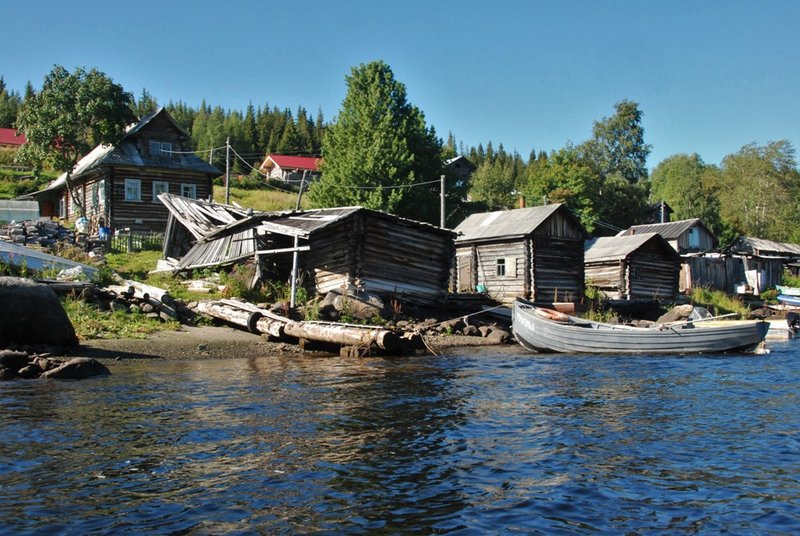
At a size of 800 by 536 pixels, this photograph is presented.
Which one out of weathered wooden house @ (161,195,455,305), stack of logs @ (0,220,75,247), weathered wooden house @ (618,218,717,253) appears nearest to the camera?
→ weathered wooden house @ (161,195,455,305)

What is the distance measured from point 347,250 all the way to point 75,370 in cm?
1267

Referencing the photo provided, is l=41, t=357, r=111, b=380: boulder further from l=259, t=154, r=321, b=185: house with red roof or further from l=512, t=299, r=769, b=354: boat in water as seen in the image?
l=259, t=154, r=321, b=185: house with red roof

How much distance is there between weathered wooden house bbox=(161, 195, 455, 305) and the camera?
25562 mm

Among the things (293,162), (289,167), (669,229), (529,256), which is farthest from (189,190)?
(293,162)

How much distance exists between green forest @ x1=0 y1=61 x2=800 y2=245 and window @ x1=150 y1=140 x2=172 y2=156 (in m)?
2.12

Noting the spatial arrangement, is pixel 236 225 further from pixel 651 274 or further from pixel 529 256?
pixel 651 274

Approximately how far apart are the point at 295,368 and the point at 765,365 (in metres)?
13.0

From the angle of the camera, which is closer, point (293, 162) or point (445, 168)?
point (445, 168)

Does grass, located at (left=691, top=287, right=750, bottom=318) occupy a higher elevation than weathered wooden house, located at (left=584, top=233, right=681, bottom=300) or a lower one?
lower

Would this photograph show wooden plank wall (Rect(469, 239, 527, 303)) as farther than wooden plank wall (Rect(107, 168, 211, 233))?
No

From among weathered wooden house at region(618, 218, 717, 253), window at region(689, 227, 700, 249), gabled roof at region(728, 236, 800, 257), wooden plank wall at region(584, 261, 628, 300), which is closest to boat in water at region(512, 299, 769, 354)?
wooden plank wall at region(584, 261, 628, 300)

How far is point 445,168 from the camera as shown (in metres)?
49.7

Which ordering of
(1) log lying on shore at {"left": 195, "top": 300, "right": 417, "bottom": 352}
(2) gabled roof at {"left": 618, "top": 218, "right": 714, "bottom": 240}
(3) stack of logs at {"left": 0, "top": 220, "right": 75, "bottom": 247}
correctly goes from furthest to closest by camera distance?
(2) gabled roof at {"left": 618, "top": 218, "right": 714, "bottom": 240} → (3) stack of logs at {"left": 0, "top": 220, "right": 75, "bottom": 247} → (1) log lying on shore at {"left": 195, "top": 300, "right": 417, "bottom": 352}

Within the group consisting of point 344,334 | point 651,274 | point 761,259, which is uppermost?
point 761,259
